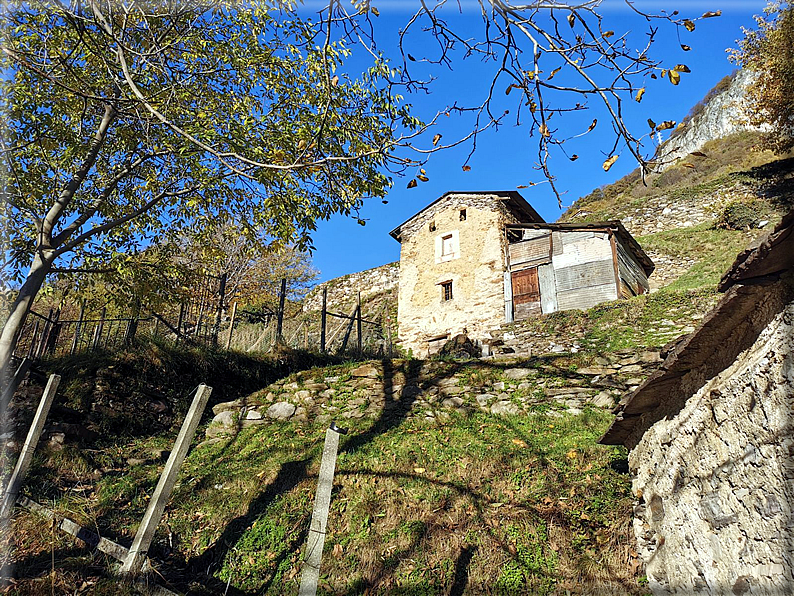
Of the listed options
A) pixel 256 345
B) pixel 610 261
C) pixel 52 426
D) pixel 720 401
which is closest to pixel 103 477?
pixel 52 426

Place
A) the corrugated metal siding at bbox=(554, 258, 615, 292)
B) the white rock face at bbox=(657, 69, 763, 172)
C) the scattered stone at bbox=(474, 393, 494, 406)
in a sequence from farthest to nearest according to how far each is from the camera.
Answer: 1. the white rock face at bbox=(657, 69, 763, 172)
2. the corrugated metal siding at bbox=(554, 258, 615, 292)
3. the scattered stone at bbox=(474, 393, 494, 406)

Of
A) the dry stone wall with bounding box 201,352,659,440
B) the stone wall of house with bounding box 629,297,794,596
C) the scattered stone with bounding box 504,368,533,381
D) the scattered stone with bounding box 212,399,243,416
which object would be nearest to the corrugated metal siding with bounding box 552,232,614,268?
the dry stone wall with bounding box 201,352,659,440

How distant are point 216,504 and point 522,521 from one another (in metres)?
4.05

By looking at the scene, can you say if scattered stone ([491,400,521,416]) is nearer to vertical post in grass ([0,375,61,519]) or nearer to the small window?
vertical post in grass ([0,375,61,519])

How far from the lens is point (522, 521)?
5.06 meters

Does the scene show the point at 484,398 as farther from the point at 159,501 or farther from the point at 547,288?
the point at 547,288

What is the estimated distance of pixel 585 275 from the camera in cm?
1720

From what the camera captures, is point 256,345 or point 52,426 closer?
point 52,426

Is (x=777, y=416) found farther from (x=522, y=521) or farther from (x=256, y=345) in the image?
(x=256, y=345)

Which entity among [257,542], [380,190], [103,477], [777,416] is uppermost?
[380,190]

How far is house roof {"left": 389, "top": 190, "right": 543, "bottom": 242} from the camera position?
2039cm

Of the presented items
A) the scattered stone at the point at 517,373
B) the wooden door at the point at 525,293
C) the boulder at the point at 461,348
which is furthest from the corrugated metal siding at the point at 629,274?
the scattered stone at the point at 517,373

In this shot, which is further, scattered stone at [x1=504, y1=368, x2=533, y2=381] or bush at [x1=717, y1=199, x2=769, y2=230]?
bush at [x1=717, y1=199, x2=769, y2=230]

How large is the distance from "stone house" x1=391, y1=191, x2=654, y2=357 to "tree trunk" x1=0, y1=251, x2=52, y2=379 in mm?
14088
